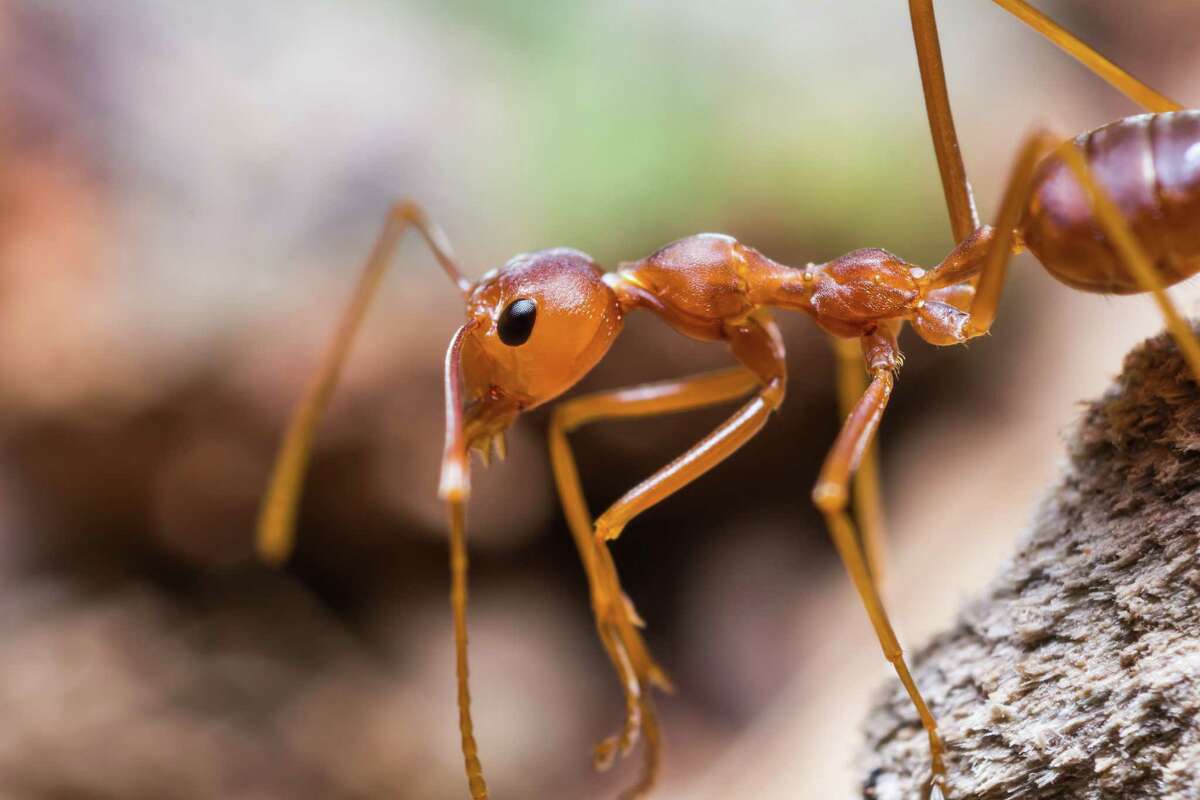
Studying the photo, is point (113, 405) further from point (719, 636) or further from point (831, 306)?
point (831, 306)

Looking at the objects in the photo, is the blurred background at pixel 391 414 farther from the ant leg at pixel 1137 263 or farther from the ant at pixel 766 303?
the ant leg at pixel 1137 263

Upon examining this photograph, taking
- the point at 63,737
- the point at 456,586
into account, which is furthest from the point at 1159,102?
the point at 63,737

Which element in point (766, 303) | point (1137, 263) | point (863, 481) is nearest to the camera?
point (1137, 263)

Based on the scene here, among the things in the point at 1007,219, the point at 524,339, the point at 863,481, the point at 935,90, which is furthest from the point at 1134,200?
the point at 863,481

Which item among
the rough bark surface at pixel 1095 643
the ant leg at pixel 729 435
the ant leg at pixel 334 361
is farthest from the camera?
the ant leg at pixel 334 361

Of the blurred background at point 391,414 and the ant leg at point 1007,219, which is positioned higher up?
the blurred background at point 391,414

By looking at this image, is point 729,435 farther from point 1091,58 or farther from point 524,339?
point 1091,58

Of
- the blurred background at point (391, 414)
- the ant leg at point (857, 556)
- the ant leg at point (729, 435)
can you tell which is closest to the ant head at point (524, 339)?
the ant leg at point (729, 435)
